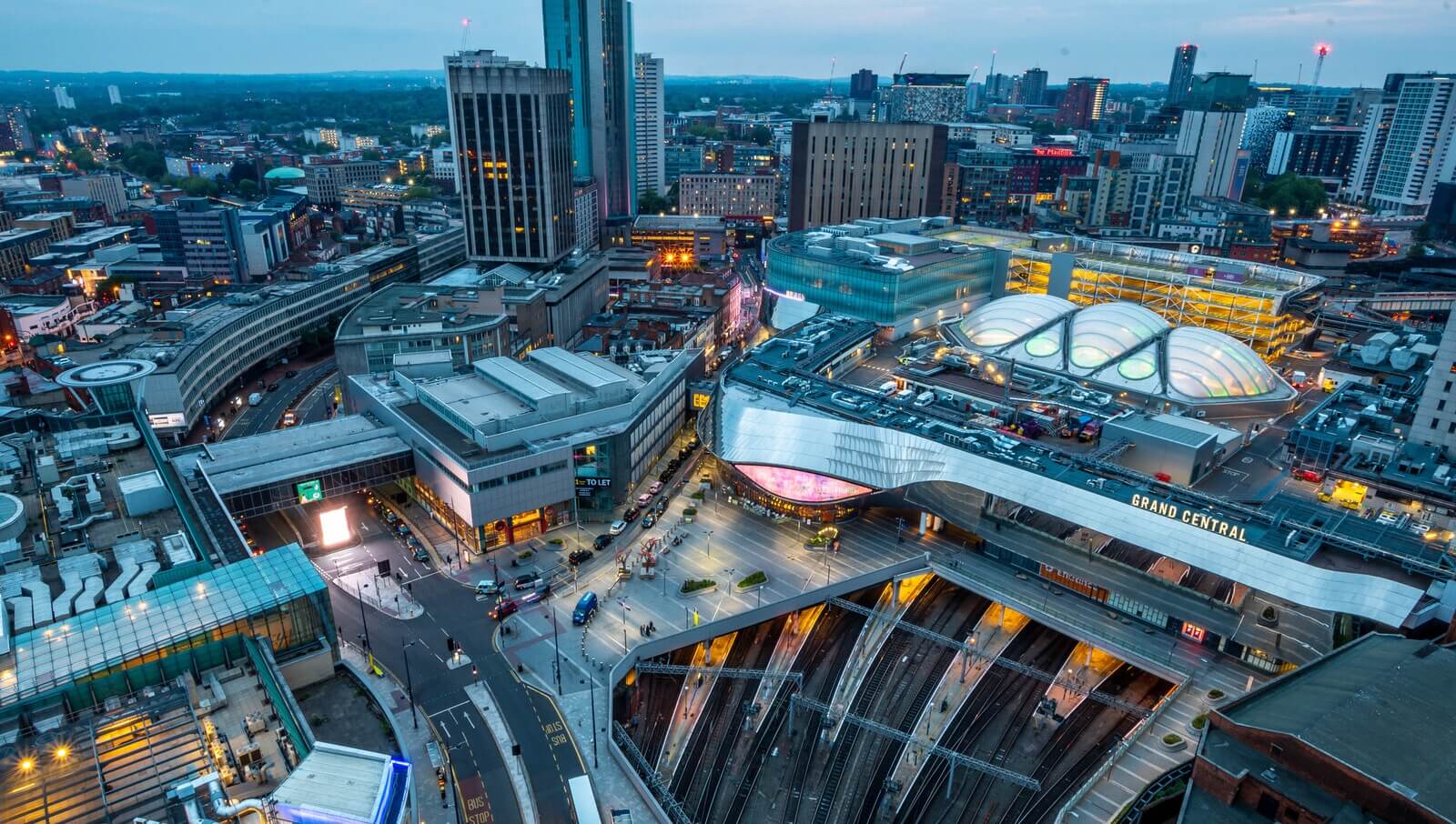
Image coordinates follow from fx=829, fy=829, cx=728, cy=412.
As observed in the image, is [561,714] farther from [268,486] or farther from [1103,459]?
[1103,459]

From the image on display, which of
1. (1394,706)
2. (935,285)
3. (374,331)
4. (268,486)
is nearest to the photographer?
(1394,706)

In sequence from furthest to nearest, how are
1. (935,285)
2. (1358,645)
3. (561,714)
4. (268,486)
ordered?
(935,285), (268,486), (561,714), (1358,645)

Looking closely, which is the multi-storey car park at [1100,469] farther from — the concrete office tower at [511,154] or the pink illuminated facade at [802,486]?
the concrete office tower at [511,154]

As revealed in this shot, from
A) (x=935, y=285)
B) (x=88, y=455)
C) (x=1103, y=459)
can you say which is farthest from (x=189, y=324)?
(x=1103, y=459)

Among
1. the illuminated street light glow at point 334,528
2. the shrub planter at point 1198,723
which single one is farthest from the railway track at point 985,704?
the illuminated street light glow at point 334,528

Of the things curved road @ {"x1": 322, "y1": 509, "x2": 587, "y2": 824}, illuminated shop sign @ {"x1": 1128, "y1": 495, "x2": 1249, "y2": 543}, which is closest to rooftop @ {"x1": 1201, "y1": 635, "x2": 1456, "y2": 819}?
illuminated shop sign @ {"x1": 1128, "y1": 495, "x2": 1249, "y2": 543}
